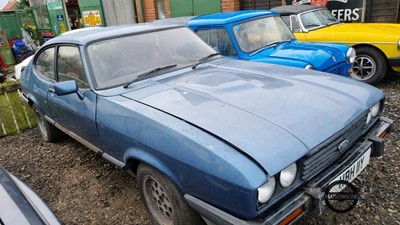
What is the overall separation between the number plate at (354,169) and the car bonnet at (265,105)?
32 centimetres

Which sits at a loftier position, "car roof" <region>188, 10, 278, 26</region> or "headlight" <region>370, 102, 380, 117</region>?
"car roof" <region>188, 10, 278, 26</region>

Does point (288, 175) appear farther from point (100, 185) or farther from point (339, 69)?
point (339, 69)

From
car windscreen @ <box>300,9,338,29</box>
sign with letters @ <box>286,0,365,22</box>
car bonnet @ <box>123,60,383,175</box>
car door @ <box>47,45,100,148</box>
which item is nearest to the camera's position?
car bonnet @ <box>123,60,383,175</box>

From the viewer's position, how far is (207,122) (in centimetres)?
205

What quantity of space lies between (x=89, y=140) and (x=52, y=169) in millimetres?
1123

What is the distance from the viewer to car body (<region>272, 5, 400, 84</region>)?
5.32 meters

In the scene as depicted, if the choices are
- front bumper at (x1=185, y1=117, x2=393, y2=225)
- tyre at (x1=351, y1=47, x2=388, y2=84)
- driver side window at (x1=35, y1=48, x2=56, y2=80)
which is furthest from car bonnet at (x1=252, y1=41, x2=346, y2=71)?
driver side window at (x1=35, y1=48, x2=56, y2=80)

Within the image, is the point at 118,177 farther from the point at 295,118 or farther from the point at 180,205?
the point at 295,118

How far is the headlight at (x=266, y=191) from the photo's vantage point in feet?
5.60

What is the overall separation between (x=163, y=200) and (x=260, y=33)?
10.8 ft

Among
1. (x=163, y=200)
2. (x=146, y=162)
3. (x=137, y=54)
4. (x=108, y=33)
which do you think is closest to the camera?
(x=146, y=162)

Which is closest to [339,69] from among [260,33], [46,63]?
[260,33]

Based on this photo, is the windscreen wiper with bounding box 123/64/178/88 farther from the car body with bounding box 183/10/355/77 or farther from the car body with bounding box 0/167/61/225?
the car body with bounding box 183/10/355/77

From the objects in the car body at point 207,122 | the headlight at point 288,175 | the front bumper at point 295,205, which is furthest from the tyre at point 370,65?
the headlight at point 288,175
